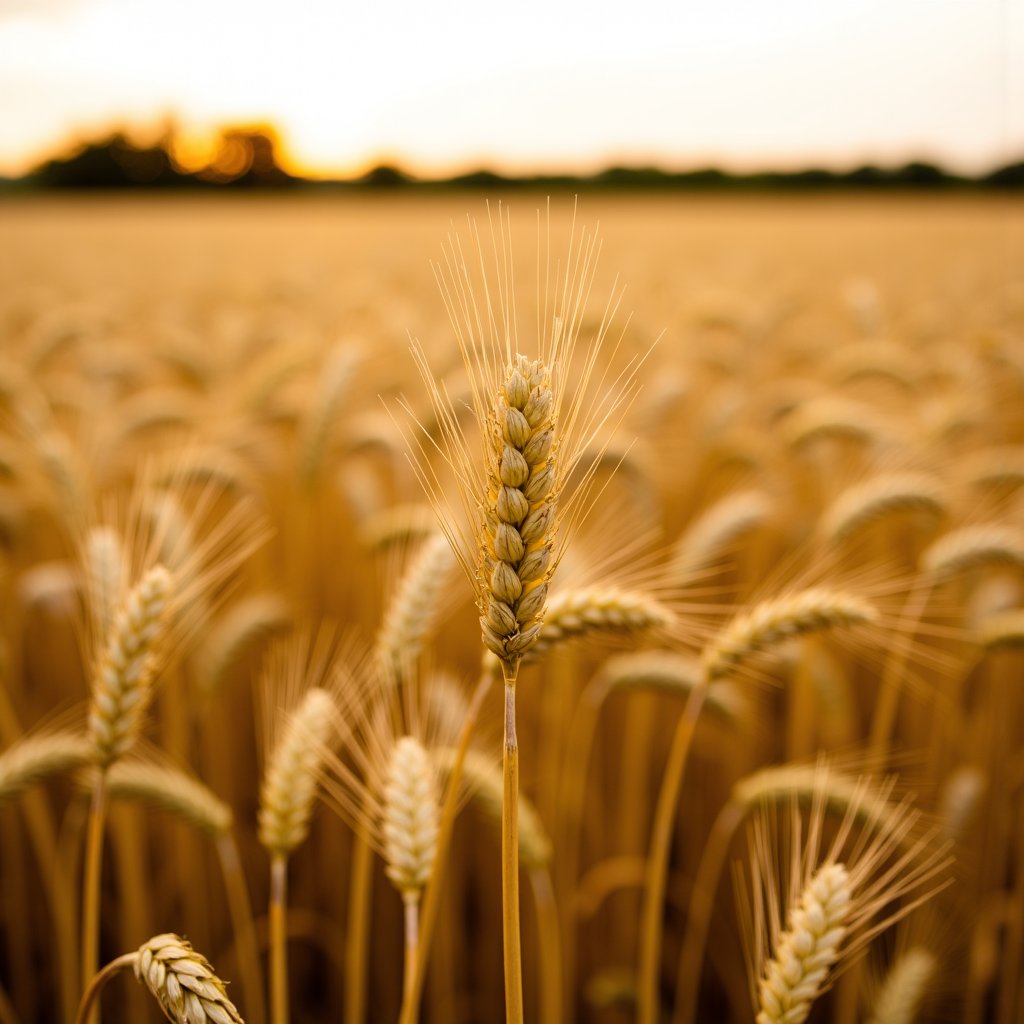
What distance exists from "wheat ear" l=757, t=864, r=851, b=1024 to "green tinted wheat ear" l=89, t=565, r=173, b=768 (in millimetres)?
774

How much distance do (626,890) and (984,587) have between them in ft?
4.29

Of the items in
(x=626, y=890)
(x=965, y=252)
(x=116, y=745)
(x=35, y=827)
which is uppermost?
(x=965, y=252)

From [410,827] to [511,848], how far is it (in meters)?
0.22

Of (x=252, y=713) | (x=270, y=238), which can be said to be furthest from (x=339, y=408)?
(x=270, y=238)

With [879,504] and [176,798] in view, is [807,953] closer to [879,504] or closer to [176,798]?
[176,798]

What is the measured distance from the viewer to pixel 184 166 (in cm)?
4103

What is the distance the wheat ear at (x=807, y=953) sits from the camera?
0.88m

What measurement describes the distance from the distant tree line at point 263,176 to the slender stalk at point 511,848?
126ft

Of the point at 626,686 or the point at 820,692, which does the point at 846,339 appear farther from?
the point at 626,686

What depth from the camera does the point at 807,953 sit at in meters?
0.88

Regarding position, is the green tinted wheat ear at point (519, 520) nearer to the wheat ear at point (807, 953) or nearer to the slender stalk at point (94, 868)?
the wheat ear at point (807, 953)

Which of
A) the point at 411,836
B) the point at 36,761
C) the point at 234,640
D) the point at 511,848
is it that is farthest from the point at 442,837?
the point at 234,640

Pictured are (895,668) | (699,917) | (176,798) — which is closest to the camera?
(176,798)

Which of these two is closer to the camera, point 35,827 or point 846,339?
point 35,827
